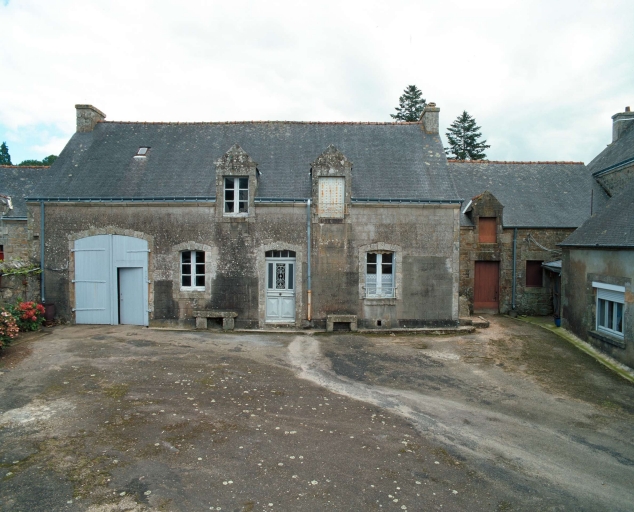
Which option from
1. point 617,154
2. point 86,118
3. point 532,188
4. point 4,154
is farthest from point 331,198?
point 4,154

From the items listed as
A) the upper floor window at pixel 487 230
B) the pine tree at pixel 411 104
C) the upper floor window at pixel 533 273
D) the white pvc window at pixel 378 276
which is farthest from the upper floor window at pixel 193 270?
the pine tree at pixel 411 104

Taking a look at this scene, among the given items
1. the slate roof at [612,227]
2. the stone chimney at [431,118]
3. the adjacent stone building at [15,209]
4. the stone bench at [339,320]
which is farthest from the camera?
the adjacent stone building at [15,209]

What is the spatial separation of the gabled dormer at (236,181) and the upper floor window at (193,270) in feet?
4.78

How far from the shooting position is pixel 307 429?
608 cm

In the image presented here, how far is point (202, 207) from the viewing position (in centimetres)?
1263

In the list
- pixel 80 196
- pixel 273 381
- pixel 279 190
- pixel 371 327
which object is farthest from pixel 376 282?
pixel 80 196

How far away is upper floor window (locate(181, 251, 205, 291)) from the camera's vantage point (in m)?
12.7

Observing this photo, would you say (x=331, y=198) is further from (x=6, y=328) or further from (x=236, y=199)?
(x=6, y=328)

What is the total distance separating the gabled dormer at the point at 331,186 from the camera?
1258cm

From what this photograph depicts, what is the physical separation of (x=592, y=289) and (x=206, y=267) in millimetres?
10937

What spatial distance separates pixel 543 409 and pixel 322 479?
15.2 feet

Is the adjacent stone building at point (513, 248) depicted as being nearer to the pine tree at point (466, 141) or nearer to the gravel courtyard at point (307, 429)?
the gravel courtyard at point (307, 429)

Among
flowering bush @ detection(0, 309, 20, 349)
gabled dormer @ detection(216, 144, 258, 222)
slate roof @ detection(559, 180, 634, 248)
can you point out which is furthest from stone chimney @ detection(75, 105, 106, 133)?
slate roof @ detection(559, 180, 634, 248)

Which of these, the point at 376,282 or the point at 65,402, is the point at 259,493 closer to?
the point at 65,402
